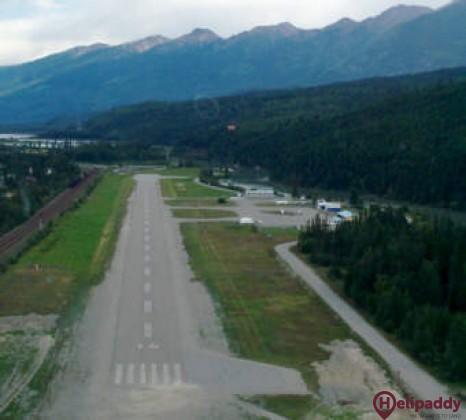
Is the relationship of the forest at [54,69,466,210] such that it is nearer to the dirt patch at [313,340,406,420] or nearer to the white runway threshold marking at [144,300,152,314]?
the white runway threshold marking at [144,300,152,314]

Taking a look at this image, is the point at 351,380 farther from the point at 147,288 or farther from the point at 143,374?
the point at 147,288

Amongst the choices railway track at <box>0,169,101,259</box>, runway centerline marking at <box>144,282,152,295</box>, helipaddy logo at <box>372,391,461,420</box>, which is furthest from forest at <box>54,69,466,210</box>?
helipaddy logo at <box>372,391,461,420</box>

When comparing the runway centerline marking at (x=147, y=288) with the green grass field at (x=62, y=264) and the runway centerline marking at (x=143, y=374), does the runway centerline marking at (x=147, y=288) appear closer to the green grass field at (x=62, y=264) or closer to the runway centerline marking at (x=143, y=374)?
the green grass field at (x=62, y=264)

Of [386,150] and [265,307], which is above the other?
[386,150]

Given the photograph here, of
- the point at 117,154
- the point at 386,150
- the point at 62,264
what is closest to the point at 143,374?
the point at 62,264

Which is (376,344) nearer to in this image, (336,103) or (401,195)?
(401,195)

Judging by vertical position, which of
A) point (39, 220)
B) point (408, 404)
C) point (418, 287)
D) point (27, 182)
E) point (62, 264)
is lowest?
point (408, 404)

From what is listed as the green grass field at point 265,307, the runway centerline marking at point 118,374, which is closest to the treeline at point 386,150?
the green grass field at point 265,307
